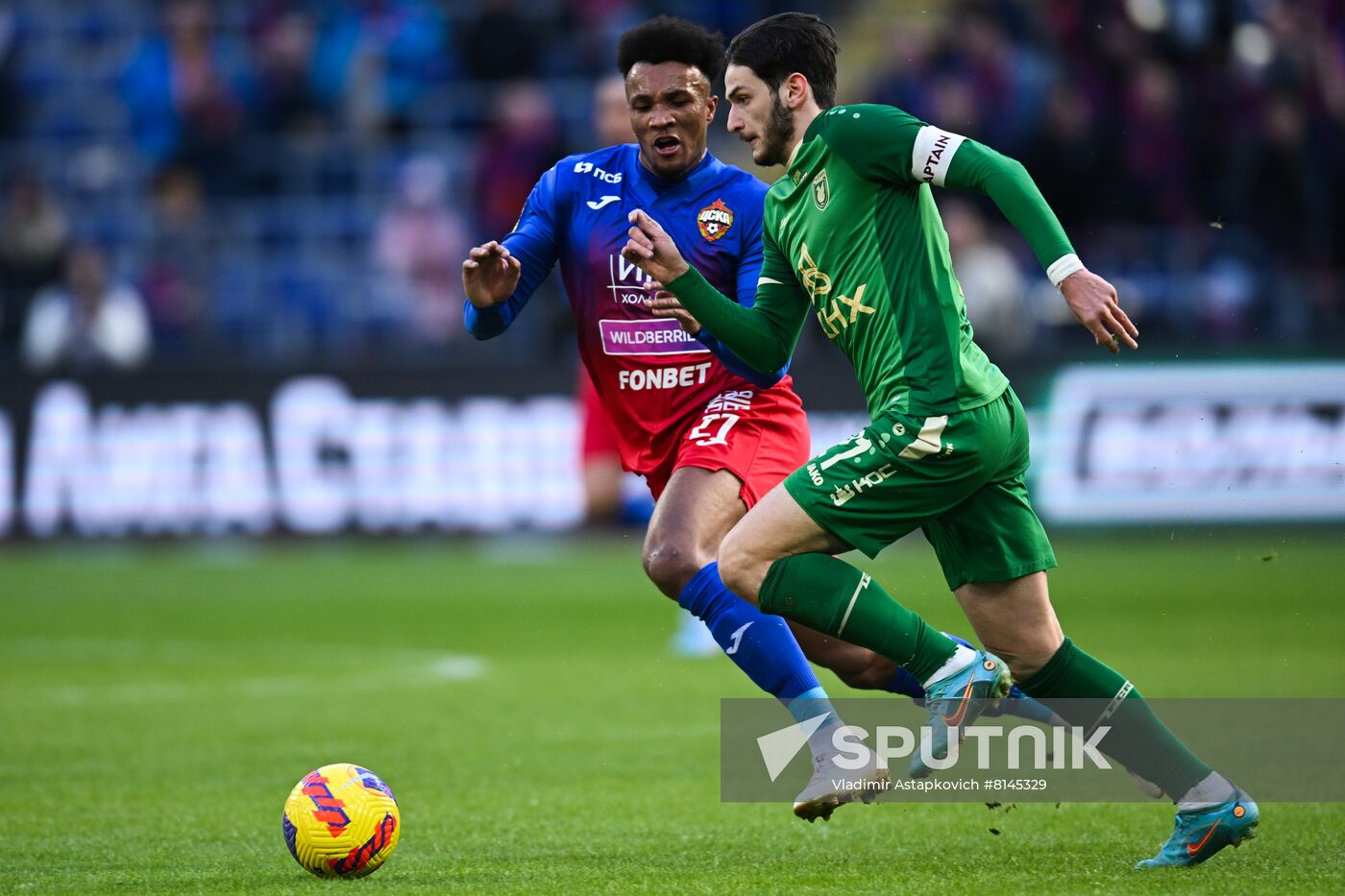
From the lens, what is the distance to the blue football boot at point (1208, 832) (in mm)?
5191

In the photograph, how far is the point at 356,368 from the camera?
1653 cm

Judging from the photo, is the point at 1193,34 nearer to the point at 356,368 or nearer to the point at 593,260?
the point at 356,368

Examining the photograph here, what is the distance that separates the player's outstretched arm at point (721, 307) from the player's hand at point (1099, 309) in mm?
1131

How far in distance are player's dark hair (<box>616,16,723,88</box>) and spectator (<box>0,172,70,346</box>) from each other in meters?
13.1

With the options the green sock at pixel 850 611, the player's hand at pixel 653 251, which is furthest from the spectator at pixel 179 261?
the green sock at pixel 850 611

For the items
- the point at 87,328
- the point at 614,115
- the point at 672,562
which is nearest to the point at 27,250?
the point at 87,328

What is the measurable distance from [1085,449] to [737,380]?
30.3 feet

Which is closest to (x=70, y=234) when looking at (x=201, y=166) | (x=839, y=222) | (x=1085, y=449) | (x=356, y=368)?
(x=201, y=166)

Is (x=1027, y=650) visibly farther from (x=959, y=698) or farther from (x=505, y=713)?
(x=505, y=713)

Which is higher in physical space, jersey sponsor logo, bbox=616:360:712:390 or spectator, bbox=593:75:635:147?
spectator, bbox=593:75:635:147

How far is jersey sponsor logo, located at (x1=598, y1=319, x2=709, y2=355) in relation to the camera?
261 inches

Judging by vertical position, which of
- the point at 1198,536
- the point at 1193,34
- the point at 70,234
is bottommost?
the point at 1198,536

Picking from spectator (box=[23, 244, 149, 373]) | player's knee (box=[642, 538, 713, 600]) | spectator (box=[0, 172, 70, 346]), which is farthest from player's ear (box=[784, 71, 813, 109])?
spectator (box=[0, 172, 70, 346])
